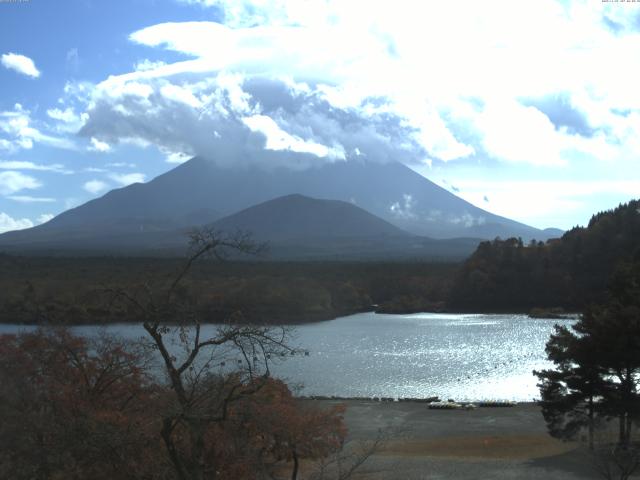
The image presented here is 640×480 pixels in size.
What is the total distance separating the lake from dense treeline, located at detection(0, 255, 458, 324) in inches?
224

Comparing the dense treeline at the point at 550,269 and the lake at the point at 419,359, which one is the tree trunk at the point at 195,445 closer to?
Answer: the lake at the point at 419,359

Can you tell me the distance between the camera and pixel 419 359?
128 ft

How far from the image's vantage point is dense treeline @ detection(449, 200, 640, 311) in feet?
237

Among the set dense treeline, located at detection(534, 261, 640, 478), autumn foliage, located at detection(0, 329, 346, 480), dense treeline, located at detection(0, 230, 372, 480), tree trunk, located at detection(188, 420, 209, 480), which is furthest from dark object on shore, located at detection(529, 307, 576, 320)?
tree trunk, located at detection(188, 420, 209, 480)

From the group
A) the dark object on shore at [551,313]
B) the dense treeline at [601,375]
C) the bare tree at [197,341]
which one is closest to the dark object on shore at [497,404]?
the dense treeline at [601,375]

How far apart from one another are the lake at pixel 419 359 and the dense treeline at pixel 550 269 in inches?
534

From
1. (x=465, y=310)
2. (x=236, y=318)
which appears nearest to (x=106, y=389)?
(x=236, y=318)

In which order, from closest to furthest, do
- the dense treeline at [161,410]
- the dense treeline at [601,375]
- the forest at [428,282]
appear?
the dense treeline at [161,410]
the dense treeline at [601,375]
the forest at [428,282]

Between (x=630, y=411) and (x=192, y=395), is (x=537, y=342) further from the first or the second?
(x=192, y=395)

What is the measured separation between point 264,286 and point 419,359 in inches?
1252

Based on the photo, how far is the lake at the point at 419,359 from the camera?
1190 inches

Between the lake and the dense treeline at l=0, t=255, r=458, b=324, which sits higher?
the dense treeline at l=0, t=255, r=458, b=324

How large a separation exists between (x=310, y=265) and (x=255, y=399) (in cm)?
9378

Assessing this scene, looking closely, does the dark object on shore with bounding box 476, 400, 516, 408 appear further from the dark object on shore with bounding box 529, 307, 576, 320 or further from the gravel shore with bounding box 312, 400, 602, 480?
the dark object on shore with bounding box 529, 307, 576, 320
